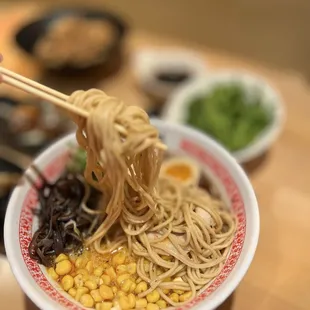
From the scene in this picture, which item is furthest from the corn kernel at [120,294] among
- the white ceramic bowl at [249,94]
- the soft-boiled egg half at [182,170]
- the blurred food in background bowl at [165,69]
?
the blurred food in background bowl at [165,69]

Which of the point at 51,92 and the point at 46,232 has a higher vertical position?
the point at 51,92

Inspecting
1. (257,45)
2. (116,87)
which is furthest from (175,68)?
(257,45)

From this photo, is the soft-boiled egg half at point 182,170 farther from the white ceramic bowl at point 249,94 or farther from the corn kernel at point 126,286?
the corn kernel at point 126,286

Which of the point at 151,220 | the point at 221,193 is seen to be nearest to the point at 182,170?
the point at 221,193

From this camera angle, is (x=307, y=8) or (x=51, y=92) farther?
(x=307, y=8)

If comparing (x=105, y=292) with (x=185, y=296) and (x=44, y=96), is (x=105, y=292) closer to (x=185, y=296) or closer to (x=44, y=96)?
(x=185, y=296)

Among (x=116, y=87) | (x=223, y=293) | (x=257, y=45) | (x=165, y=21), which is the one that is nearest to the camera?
(x=223, y=293)

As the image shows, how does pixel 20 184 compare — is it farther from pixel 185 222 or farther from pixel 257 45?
pixel 257 45

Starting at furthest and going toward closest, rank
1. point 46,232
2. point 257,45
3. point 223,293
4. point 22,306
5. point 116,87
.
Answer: point 257,45 → point 116,87 → point 22,306 → point 46,232 → point 223,293
